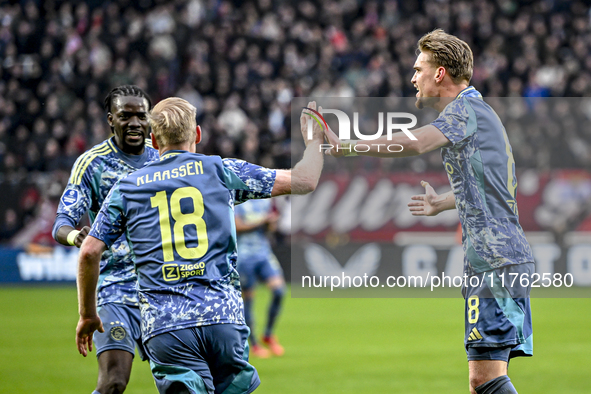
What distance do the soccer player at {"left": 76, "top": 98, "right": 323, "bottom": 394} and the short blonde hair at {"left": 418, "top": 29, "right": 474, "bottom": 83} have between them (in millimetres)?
1321

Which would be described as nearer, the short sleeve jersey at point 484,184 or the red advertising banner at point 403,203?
the short sleeve jersey at point 484,184

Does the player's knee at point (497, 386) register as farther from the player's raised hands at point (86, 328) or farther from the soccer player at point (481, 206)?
the player's raised hands at point (86, 328)

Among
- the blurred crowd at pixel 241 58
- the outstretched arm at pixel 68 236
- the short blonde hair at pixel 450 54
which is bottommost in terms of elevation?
the outstretched arm at pixel 68 236

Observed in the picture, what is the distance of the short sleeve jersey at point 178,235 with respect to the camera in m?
3.97

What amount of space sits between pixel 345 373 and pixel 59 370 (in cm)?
354

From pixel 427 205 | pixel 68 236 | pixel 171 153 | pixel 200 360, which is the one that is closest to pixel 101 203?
pixel 68 236

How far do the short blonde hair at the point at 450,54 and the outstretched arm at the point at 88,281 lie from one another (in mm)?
2186

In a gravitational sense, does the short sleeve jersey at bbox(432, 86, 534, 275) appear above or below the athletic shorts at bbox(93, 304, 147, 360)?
above

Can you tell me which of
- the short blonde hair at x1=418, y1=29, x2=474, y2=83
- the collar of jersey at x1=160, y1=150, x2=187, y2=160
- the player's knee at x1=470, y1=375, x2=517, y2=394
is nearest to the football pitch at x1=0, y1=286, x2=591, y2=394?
the player's knee at x1=470, y1=375, x2=517, y2=394

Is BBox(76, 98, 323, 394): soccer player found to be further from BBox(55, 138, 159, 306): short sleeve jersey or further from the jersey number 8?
BBox(55, 138, 159, 306): short sleeve jersey

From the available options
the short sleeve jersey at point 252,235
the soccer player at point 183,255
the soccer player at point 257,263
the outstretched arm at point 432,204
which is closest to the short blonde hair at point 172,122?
→ the soccer player at point 183,255

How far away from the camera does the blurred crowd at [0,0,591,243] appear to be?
1998 cm

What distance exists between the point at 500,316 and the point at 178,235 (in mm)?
1881

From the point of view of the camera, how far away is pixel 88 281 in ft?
13.4
